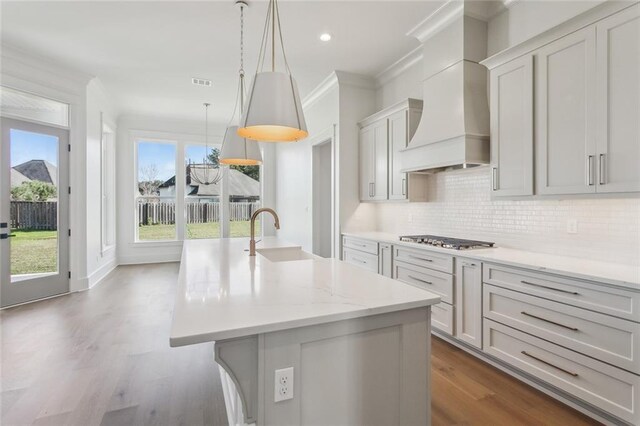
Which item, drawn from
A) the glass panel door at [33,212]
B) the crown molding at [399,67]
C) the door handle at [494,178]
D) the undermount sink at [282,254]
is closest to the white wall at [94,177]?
the glass panel door at [33,212]

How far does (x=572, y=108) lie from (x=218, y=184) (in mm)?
6889

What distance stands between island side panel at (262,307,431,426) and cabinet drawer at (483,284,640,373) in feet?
4.06

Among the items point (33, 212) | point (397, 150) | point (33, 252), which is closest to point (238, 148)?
point (397, 150)

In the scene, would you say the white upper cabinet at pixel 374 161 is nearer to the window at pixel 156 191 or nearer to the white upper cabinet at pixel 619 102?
the white upper cabinet at pixel 619 102

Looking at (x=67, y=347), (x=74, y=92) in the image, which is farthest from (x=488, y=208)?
(x=74, y=92)

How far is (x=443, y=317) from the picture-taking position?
3.01 m

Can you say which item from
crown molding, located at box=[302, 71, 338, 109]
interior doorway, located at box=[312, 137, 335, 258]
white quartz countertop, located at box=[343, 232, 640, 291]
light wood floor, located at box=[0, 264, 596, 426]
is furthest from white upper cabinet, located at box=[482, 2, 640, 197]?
interior doorway, located at box=[312, 137, 335, 258]

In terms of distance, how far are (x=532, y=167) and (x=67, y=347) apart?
14.0ft

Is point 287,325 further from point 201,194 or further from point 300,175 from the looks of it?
point 201,194

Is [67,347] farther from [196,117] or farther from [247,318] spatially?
[196,117]

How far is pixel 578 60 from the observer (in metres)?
2.18

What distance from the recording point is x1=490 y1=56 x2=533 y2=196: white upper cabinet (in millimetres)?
2498

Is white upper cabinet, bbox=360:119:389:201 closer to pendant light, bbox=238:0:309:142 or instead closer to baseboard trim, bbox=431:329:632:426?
baseboard trim, bbox=431:329:632:426

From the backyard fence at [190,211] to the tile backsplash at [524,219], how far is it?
4.46m
